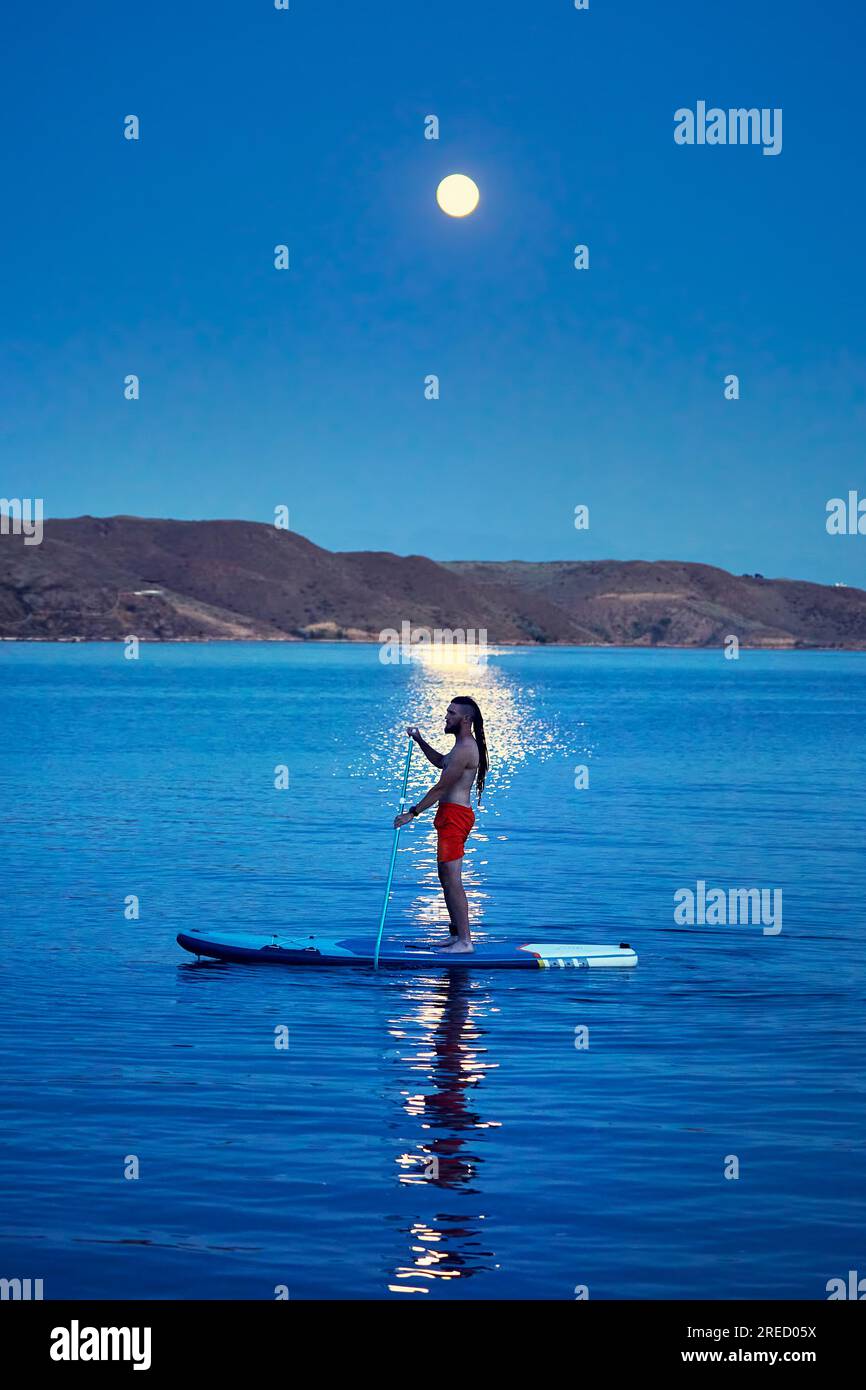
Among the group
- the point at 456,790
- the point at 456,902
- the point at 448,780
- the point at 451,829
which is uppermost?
the point at 448,780

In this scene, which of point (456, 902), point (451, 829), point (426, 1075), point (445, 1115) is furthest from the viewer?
point (456, 902)

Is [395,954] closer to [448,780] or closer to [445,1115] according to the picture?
[448,780]

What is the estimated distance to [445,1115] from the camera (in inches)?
467

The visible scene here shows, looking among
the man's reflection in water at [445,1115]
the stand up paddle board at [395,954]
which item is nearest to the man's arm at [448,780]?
the stand up paddle board at [395,954]

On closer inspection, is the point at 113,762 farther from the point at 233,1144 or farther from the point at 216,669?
the point at 216,669

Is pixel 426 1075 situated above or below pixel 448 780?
below

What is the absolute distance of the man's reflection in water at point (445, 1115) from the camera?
357 inches

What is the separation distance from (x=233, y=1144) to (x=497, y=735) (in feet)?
204

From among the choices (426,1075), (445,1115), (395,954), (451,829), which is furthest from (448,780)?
(445,1115)

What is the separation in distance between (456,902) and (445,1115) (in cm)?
540

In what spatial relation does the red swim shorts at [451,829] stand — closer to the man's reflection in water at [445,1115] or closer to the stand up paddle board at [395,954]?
the stand up paddle board at [395,954]
